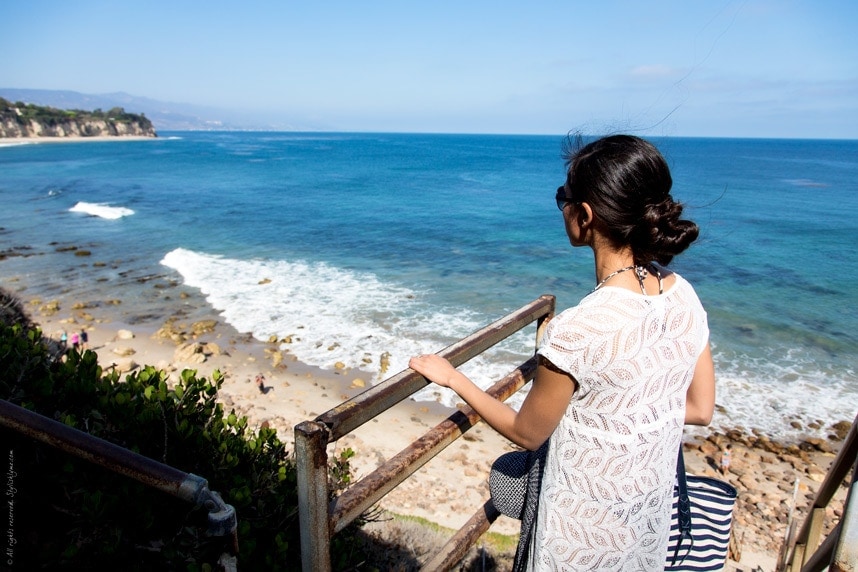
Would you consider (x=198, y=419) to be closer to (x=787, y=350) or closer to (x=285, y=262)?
(x=787, y=350)

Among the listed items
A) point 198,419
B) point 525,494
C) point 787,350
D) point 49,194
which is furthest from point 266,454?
point 49,194

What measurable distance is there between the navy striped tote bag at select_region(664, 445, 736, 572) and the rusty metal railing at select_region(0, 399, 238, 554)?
160 cm

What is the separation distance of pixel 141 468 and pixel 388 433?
10487 mm

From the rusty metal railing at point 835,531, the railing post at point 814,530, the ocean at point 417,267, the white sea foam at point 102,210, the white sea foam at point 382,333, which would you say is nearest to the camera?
the rusty metal railing at point 835,531

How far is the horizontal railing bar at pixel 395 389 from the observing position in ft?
4.46

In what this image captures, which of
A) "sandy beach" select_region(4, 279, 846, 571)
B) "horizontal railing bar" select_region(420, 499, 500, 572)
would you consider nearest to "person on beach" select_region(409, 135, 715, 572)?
"horizontal railing bar" select_region(420, 499, 500, 572)

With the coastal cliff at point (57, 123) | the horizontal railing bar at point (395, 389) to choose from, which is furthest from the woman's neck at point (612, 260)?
Answer: the coastal cliff at point (57, 123)

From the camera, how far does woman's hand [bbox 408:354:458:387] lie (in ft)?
5.75

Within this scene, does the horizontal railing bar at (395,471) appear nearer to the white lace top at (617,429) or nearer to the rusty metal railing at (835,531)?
the white lace top at (617,429)

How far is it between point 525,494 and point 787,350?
16774 mm

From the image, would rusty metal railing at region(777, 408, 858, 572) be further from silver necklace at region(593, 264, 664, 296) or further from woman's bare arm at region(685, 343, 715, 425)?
silver necklace at region(593, 264, 664, 296)

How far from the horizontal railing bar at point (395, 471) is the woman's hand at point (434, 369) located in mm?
151

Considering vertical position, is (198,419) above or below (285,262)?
above

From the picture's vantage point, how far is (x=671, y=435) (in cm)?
175
